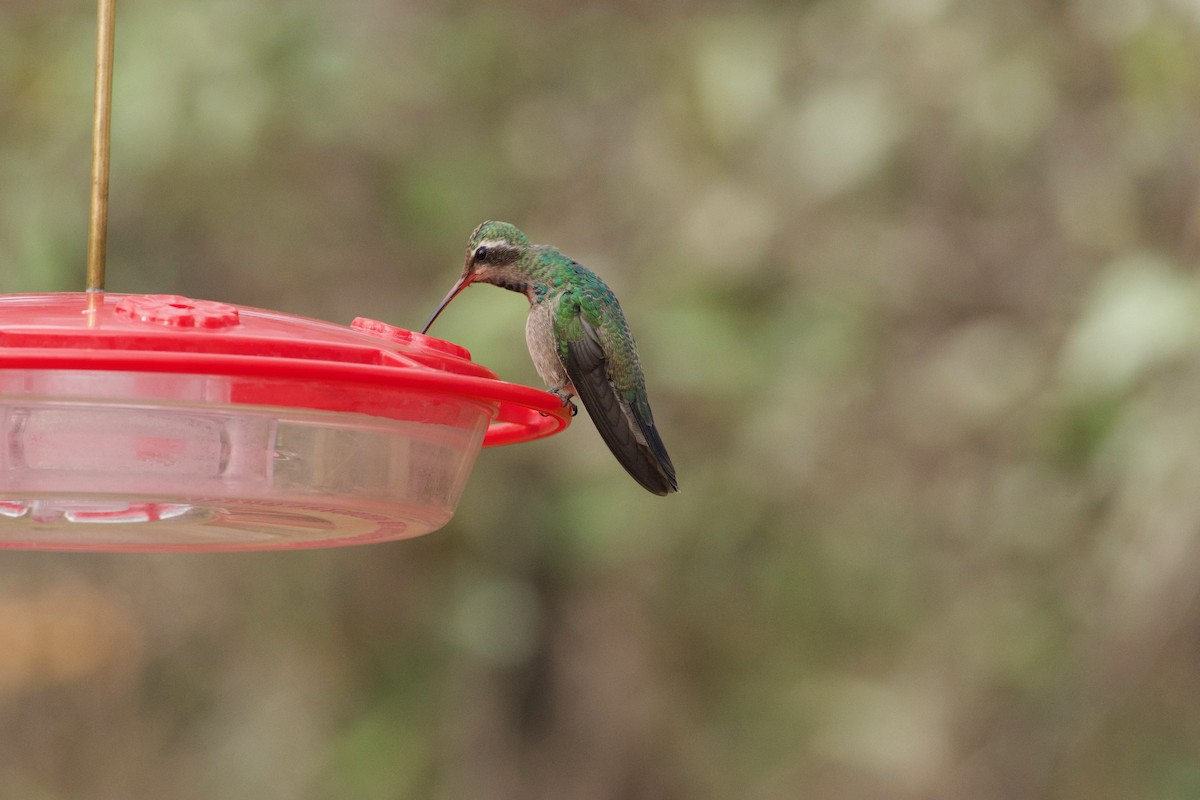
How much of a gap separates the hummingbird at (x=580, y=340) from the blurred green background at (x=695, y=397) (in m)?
1.30

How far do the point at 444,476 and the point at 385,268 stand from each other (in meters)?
4.71

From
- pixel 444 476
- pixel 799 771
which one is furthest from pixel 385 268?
pixel 444 476

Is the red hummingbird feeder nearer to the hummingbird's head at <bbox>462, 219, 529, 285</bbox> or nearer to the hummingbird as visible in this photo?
the hummingbird

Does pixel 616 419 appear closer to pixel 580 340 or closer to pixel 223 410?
pixel 580 340

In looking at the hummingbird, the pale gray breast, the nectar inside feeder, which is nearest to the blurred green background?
the hummingbird

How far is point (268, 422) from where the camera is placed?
2.02 metres

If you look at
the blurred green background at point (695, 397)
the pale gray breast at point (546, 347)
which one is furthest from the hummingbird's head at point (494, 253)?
the blurred green background at point (695, 397)

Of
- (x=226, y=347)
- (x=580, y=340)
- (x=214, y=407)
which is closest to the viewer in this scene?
(x=226, y=347)

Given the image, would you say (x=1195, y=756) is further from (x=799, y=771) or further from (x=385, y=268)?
(x=385, y=268)

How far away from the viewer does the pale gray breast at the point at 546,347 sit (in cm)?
329

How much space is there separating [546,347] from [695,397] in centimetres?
271

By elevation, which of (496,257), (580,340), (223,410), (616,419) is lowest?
(223,410)

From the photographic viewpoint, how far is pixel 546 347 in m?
3.30

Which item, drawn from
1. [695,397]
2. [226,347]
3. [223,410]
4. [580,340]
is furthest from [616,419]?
[695,397]
